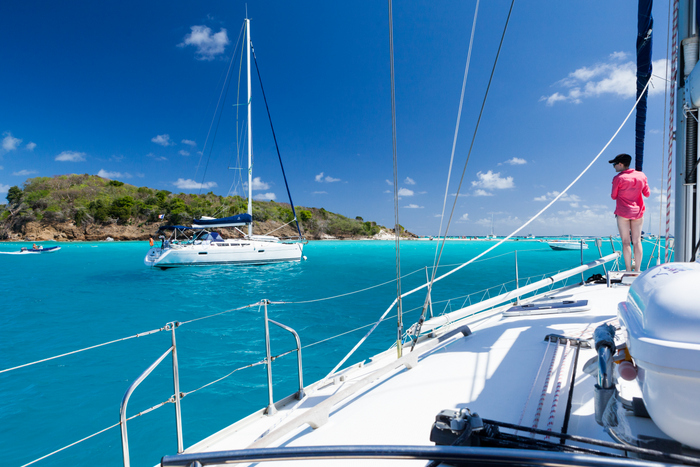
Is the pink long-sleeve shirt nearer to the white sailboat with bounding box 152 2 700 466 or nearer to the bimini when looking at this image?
the white sailboat with bounding box 152 2 700 466

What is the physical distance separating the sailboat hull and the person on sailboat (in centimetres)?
1645

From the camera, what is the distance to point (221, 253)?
17.5 metres

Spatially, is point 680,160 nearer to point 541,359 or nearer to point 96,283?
point 541,359

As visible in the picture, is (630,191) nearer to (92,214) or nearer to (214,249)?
(214,249)

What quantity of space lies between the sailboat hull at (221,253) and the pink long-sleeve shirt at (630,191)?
16487 millimetres

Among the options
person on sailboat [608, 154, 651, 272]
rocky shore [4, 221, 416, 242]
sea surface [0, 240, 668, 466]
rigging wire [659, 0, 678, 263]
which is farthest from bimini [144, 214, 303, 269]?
rocky shore [4, 221, 416, 242]

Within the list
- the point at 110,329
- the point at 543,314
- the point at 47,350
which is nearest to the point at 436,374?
the point at 543,314

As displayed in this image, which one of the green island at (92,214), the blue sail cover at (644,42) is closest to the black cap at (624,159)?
the blue sail cover at (644,42)

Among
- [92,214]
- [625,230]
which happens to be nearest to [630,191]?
[625,230]

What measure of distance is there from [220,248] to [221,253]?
0.28 m

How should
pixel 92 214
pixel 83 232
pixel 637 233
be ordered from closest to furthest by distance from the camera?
pixel 637 233, pixel 83 232, pixel 92 214

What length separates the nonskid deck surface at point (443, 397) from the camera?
4.47 feet

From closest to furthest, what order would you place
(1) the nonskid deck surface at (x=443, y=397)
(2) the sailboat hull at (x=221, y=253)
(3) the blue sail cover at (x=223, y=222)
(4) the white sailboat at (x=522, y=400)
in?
(4) the white sailboat at (x=522, y=400), (1) the nonskid deck surface at (x=443, y=397), (2) the sailboat hull at (x=221, y=253), (3) the blue sail cover at (x=223, y=222)

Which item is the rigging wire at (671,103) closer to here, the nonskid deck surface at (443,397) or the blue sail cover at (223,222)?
the nonskid deck surface at (443,397)
